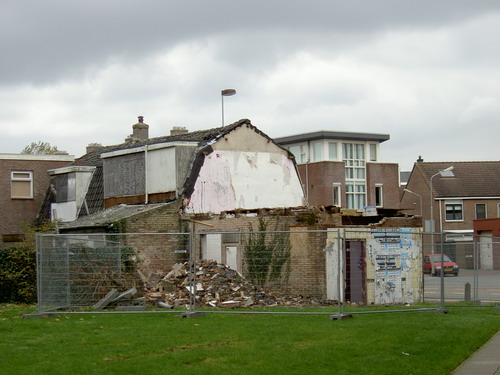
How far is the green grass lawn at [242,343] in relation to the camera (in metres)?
12.5

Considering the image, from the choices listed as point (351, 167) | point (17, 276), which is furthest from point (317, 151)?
point (17, 276)

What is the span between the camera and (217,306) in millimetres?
22688

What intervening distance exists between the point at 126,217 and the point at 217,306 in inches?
377

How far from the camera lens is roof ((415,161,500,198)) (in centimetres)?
7638

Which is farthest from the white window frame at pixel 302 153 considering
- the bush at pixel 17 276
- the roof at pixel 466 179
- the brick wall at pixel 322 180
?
the bush at pixel 17 276

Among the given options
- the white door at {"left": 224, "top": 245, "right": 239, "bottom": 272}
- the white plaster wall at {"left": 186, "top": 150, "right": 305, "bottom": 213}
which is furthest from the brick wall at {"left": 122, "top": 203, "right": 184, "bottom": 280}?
the white plaster wall at {"left": 186, "top": 150, "right": 305, "bottom": 213}

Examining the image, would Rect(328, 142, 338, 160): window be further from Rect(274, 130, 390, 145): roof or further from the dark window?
the dark window

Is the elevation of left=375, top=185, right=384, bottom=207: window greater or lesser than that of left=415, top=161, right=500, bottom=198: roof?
lesser

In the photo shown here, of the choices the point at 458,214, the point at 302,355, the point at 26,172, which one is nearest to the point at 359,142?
the point at 458,214

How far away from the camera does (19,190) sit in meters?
43.1

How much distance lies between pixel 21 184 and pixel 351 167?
3379cm

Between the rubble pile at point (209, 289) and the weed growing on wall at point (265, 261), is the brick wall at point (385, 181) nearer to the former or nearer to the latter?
the rubble pile at point (209, 289)

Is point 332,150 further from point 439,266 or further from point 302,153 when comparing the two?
point 439,266

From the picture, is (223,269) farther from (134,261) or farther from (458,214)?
(458,214)
